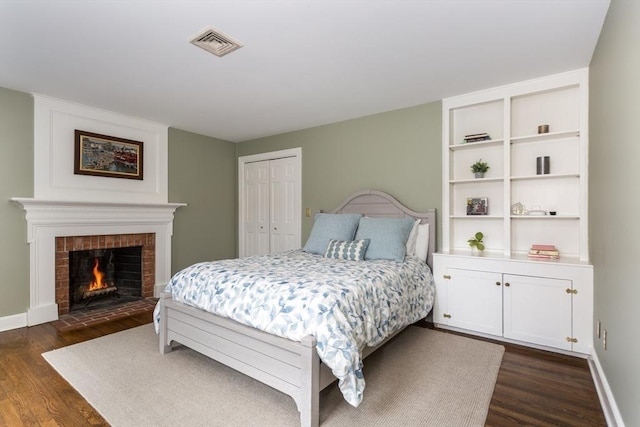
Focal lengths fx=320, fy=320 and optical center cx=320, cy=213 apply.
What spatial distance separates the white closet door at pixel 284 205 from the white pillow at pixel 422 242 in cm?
183

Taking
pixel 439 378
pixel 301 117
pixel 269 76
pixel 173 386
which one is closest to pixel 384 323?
pixel 439 378

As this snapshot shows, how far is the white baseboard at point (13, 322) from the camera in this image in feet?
10.2

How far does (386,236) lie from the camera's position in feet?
10.4

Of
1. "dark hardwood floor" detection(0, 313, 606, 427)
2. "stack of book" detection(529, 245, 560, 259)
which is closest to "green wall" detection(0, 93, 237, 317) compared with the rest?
"dark hardwood floor" detection(0, 313, 606, 427)

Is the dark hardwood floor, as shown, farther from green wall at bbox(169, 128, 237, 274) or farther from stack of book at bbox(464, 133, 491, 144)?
green wall at bbox(169, 128, 237, 274)

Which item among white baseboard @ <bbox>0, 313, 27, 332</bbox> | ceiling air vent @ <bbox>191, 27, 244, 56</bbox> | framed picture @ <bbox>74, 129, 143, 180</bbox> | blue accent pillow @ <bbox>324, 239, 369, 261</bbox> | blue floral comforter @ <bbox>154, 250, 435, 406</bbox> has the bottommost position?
white baseboard @ <bbox>0, 313, 27, 332</bbox>

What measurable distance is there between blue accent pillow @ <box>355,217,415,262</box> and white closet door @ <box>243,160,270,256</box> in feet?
6.75

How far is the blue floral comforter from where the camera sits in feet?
5.69

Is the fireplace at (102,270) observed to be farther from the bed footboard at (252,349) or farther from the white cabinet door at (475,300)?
the white cabinet door at (475,300)

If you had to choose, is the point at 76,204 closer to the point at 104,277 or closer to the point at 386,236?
the point at 104,277

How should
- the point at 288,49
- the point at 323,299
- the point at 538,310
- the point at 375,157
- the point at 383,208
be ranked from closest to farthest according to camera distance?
1. the point at 323,299
2. the point at 288,49
3. the point at 538,310
4. the point at 383,208
5. the point at 375,157

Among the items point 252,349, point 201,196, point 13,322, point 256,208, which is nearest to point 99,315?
point 13,322

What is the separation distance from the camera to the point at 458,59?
254 centimetres

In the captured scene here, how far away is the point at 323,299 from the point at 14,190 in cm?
341
